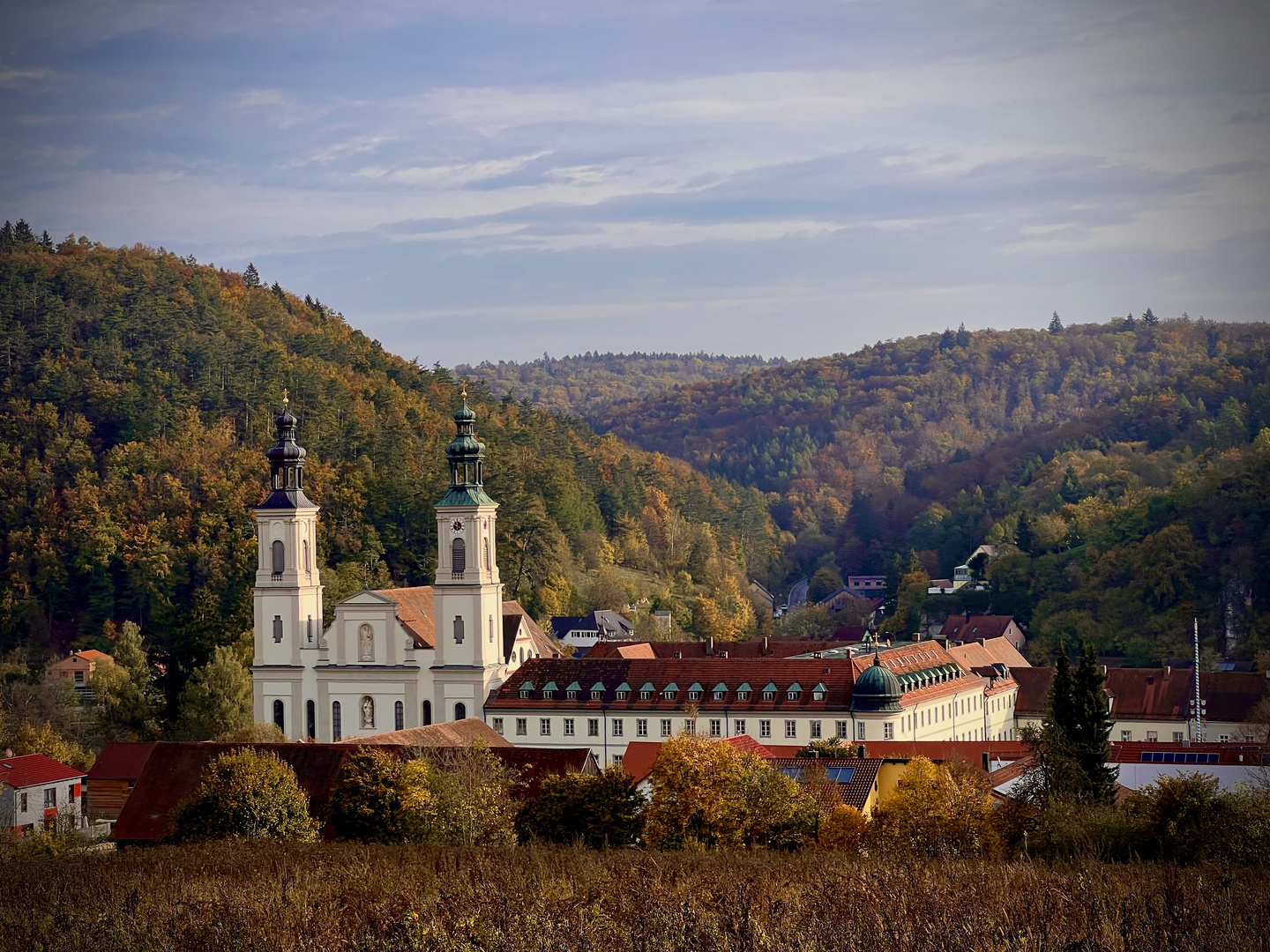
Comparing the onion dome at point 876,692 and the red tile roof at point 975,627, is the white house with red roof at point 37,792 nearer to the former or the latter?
the onion dome at point 876,692

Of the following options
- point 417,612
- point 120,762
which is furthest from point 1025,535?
point 120,762

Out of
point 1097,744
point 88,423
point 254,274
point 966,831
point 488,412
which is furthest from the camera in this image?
point 254,274

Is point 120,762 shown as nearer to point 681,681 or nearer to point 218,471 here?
point 681,681

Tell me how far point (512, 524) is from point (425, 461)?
48.5 ft

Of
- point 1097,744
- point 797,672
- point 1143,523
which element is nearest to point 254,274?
point 1143,523

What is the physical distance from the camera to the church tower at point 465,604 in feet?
264

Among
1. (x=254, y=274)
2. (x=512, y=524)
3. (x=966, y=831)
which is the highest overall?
(x=254, y=274)

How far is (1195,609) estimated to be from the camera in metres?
119

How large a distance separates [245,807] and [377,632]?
96.6 ft

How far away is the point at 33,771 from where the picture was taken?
72.8m

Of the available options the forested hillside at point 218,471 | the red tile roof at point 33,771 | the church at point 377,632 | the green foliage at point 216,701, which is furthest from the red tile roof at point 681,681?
the forested hillside at point 218,471

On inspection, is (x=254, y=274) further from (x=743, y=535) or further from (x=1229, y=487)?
(x=1229, y=487)

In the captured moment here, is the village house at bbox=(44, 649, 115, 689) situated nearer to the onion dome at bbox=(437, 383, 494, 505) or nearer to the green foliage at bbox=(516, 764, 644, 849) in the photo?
the onion dome at bbox=(437, 383, 494, 505)

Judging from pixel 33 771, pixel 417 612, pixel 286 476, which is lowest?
pixel 33 771
